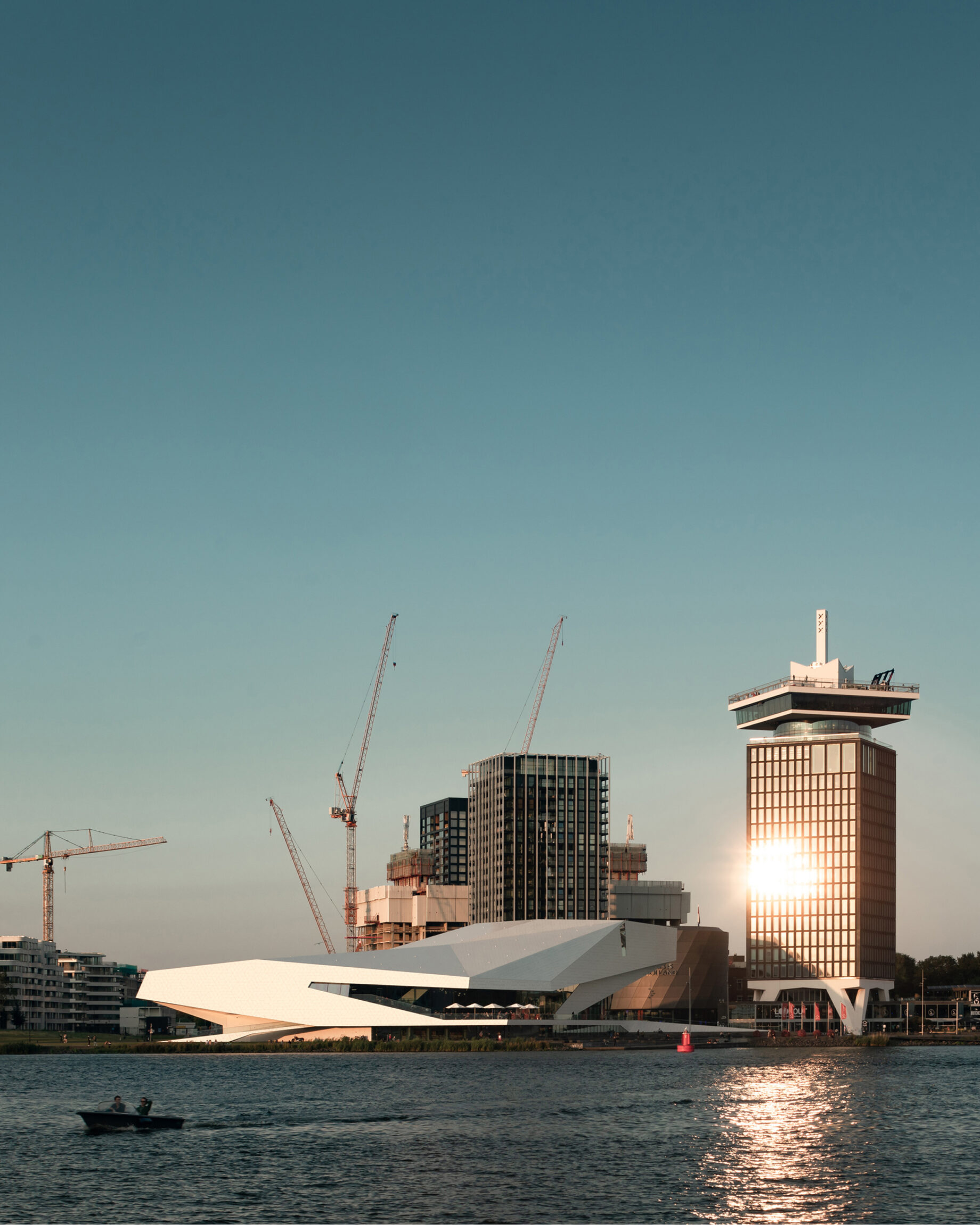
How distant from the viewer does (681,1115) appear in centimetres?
9162

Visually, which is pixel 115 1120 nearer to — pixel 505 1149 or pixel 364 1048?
pixel 505 1149

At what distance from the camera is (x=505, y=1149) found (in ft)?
250

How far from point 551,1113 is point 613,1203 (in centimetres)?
3405

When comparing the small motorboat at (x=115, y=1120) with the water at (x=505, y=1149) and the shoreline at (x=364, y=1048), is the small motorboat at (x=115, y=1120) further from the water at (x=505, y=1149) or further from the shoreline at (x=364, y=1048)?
the shoreline at (x=364, y=1048)

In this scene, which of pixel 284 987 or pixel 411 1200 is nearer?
pixel 411 1200

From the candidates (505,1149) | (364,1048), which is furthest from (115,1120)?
Result: (364,1048)

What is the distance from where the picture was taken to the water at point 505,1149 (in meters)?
59.9

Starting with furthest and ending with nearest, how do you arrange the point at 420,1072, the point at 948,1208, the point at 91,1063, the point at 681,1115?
the point at 91,1063
the point at 420,1072
the point at 681,1115
the point at 948,1208

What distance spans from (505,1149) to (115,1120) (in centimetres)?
2369

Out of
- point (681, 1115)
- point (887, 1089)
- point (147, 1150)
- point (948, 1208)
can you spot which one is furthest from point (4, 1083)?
point (948, 1208)

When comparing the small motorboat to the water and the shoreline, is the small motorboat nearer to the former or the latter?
the water

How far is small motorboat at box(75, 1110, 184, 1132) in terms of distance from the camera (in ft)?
279

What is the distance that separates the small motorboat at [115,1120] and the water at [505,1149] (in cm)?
94

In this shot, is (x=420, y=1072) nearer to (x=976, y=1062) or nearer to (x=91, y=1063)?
(x=91, y=1063)
